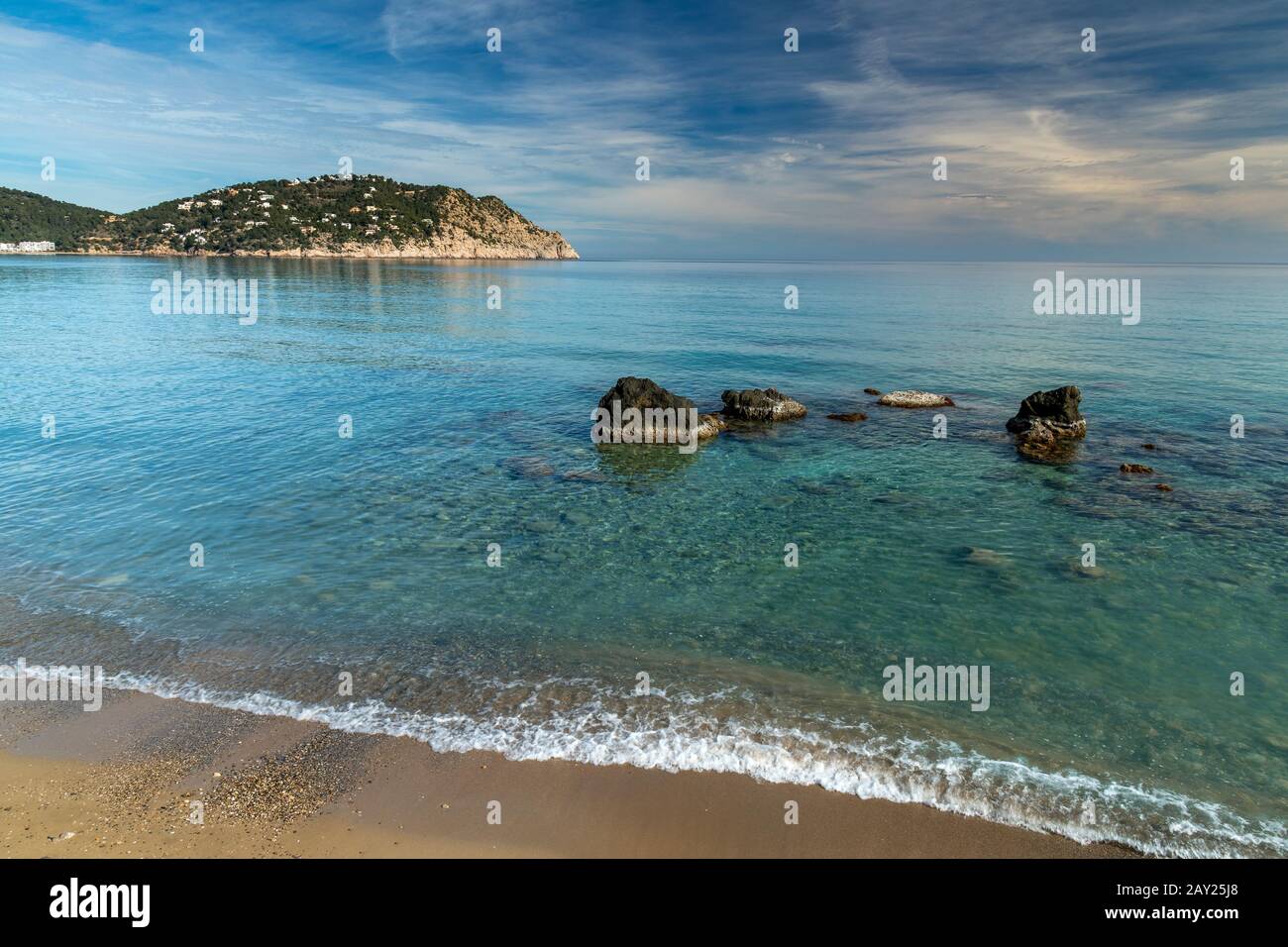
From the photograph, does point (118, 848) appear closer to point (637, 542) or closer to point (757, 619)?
point (757, 619)

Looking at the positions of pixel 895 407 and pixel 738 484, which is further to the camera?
pixel 895 407

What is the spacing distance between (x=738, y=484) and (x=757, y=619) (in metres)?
9.98

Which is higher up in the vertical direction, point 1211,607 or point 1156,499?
point 1156,499

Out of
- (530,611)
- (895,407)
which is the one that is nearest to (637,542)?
(530,611)

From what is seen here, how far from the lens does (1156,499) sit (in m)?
23.1

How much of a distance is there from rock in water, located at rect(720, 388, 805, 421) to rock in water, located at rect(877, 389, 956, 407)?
5655 millimetres

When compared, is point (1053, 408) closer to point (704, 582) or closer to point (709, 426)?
point (709, 426)

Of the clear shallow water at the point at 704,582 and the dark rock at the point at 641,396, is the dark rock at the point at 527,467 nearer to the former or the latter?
the clear shallow water at the point at 704,582
